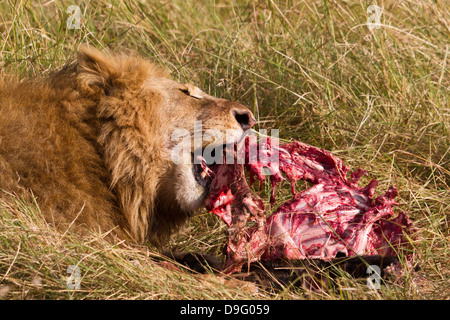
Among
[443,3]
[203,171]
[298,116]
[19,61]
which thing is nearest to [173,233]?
[203,171]

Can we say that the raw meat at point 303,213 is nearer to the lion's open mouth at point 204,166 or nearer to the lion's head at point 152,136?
the lion's open mouth at point 204,166

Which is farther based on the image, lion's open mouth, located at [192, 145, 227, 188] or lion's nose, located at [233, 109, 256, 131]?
lion's nose, located at [233, 109, 256, 131]

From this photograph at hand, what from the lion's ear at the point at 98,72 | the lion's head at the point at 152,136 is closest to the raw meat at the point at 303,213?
the lion's head at the point at 152,136

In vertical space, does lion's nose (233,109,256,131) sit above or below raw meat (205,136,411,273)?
above

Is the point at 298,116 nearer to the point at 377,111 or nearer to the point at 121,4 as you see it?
the point at 377,111

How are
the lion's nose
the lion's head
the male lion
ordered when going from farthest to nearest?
the lion's nose < the lion's head < the male lion

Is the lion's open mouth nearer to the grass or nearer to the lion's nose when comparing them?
the lion's nose

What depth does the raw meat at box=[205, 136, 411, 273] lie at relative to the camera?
3008 mm

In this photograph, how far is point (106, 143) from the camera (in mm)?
3092

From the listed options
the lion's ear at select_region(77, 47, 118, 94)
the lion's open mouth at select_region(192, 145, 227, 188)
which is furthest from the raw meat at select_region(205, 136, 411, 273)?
the lion's ear at select_region(77, 47, 118, 94)

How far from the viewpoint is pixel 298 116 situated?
4.53m

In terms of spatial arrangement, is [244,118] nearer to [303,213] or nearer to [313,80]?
[303,213]

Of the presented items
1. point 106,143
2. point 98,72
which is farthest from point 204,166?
point 98,72

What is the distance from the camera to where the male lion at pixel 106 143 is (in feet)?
9.59
